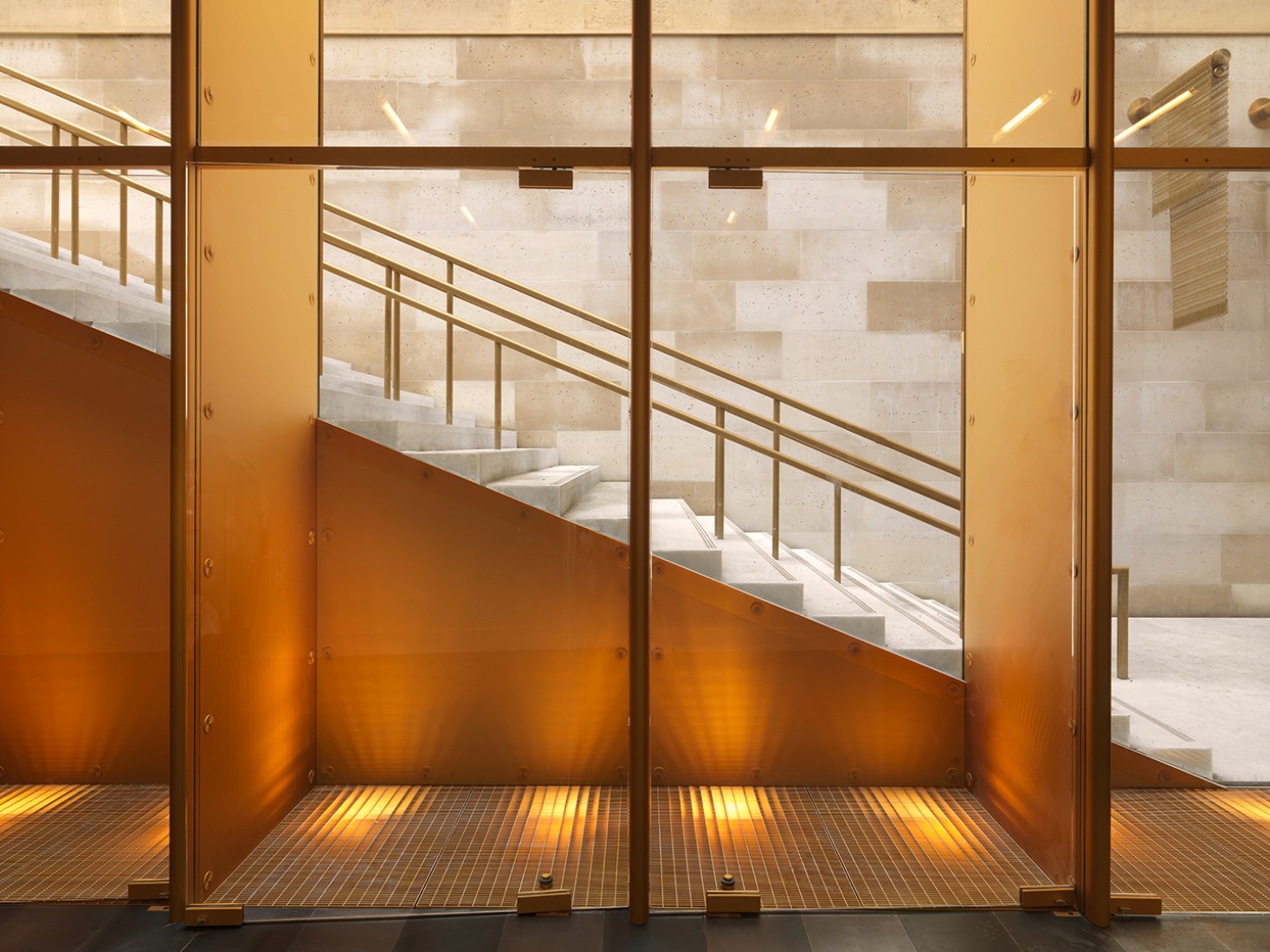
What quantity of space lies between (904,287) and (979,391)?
1.45ft

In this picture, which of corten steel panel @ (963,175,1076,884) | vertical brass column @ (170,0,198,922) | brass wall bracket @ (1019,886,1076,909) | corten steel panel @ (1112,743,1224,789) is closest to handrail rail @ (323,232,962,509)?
corten steel panel @ (963,175,1076,884)

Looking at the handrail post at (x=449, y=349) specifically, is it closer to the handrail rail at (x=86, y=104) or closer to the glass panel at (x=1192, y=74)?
the handrail rail at (x=86, y=104)

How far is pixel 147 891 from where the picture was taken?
98.3 inches

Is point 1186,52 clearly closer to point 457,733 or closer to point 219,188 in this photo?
point 219,188

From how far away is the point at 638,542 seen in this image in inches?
98.0

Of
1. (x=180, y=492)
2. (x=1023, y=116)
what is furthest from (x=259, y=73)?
(x=1023, y=116)

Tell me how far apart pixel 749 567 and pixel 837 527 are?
0.31 m

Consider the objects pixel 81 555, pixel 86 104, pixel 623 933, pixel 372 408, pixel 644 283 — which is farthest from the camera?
pixel 81 555

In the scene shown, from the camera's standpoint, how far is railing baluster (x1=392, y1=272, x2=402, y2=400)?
8.59 ft

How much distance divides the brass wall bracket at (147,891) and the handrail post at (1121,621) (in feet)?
10.1

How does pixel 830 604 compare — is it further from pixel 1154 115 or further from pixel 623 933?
pixel 1154 115

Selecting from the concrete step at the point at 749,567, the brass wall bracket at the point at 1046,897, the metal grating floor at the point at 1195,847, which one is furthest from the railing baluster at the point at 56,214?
the metal grating floor at the point at 1195,847

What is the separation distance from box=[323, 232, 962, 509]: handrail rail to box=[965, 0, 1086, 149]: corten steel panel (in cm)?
108

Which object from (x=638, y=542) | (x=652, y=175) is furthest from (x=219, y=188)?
(x=638, y=542)
